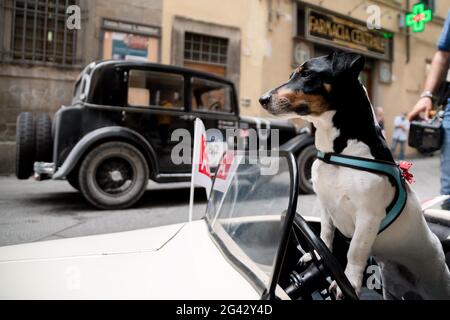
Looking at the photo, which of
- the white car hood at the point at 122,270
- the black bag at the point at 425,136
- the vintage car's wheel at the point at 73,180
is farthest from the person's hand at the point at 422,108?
the vintage car's wheel at the point at 73,180

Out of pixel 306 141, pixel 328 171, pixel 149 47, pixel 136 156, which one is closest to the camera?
pixel 328 171

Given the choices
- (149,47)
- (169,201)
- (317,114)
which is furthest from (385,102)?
(317,114)

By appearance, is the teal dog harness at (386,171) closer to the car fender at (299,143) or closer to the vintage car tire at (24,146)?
the vintage car tire at (24,146)

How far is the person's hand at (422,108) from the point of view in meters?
1.71

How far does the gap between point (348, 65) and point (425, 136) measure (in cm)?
85

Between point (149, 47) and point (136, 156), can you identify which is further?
point (136, 156)

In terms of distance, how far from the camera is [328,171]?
3.67ft

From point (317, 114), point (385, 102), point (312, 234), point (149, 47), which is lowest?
point (312, 234)

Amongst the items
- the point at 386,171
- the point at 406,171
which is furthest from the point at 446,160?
the point at 386,171

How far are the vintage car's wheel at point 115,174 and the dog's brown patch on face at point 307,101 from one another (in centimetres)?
244

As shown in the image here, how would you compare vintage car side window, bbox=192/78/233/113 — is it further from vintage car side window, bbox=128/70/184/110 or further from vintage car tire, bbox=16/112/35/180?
vintage car tire, bbox=16/112/35/180

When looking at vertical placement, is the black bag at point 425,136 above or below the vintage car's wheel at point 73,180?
Answer: above
